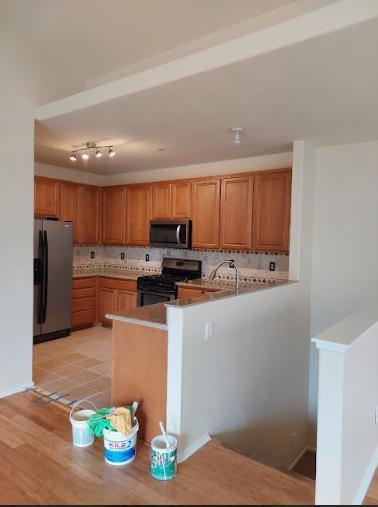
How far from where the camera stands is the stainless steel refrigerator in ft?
15.4

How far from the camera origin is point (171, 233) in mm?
5039

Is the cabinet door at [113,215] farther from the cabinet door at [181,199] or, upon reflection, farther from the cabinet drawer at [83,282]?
the cabinet door at [181,199]

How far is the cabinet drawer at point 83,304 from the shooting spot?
540 cm

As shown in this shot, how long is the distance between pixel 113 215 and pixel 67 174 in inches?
36.5

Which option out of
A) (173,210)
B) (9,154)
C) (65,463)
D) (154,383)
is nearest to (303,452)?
(154,383)

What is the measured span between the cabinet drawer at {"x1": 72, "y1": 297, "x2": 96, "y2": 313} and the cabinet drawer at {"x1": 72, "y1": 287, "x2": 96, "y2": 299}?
0.05 metres

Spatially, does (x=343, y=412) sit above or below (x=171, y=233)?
below

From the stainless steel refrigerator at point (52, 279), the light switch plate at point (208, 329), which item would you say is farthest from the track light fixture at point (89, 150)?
the light switch plate at point (208, 329)

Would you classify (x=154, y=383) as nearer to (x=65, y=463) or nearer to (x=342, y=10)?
(x=65, y=463)

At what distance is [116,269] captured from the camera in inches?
249

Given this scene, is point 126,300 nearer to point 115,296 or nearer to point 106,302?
point 115,296

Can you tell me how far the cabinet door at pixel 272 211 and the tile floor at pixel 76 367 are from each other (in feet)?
7.27

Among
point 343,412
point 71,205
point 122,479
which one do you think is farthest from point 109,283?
point 343,412

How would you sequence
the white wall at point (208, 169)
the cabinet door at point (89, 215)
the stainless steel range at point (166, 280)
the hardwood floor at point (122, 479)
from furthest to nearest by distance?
the cabinet door at point (89, 215), the stainless steel range at point (166, 280), the white wall at point (208, 169), the hardwood floor at point (122, 479)
